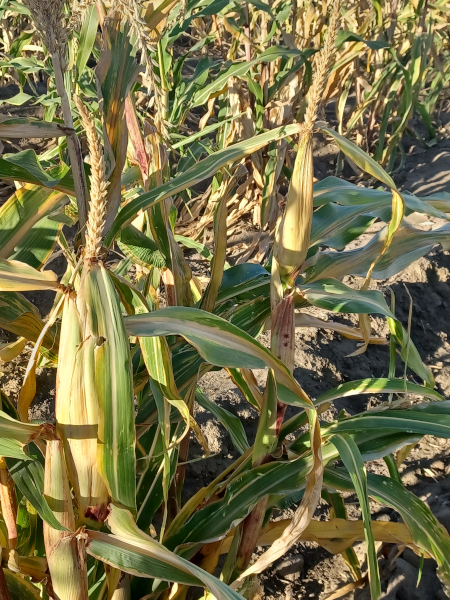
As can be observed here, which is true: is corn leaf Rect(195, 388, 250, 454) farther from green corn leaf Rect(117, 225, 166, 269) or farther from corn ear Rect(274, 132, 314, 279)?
corn ear Rect(274, 132, 314, 279)

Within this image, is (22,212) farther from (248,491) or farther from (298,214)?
(248,491)

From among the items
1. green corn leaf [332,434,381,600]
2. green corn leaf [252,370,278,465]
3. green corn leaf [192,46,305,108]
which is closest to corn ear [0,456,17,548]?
green corn leaf [252,370,278,465]

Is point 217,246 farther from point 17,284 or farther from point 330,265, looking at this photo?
point 17,284

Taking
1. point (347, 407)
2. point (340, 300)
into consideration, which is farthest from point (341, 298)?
point (347, 407)

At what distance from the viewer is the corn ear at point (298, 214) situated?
74 centimetres

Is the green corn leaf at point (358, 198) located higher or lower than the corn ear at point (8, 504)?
higher

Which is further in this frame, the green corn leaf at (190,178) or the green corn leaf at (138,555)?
the green corn leaf at (190,178)

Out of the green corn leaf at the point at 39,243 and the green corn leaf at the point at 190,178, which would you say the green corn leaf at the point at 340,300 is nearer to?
the green corn leaf at the point at 190,178

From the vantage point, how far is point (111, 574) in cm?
78

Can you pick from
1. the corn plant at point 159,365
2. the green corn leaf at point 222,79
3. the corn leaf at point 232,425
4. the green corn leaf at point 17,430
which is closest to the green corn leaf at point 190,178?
the corn plant at point 159,365

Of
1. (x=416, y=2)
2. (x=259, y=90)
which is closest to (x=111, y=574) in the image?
(x=259, y=90)

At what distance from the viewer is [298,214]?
0.75 meters

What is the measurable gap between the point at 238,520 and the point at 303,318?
0.33m

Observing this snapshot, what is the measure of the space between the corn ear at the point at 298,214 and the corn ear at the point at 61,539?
1.26ft
